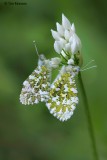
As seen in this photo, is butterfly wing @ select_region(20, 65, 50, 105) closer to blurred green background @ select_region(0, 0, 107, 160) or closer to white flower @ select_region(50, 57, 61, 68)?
white flower @ select_region(50, 57, 61, 68)

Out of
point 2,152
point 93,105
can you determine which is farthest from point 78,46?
point 2,152

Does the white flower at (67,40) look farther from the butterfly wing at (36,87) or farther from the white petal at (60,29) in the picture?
the butterfly wing at (36,87)

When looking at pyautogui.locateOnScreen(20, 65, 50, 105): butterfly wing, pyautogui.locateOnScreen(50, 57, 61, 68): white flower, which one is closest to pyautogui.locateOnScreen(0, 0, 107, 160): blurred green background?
pyautogui.locateOnScreen(20, 65, 50, 105): butterfly wing

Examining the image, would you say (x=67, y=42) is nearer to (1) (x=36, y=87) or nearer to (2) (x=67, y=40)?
(2) (x=67, y=40)

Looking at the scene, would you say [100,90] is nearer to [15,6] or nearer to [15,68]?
[15,68]

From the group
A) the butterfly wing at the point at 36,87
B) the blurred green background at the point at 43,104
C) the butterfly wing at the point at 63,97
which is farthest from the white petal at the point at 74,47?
the blurred green background at the point at 43,104

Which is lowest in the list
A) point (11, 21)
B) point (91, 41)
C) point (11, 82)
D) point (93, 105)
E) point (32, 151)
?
point (32, 151)
